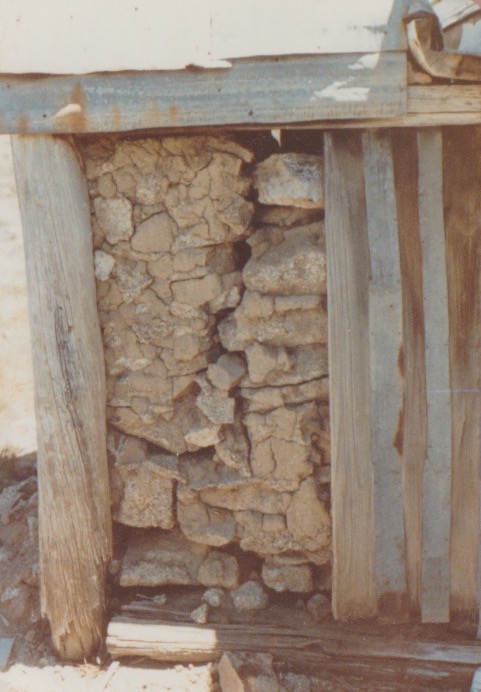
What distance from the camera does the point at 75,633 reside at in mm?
2684

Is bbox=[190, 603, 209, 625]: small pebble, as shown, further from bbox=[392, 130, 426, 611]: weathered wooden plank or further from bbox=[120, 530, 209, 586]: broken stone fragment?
bbox=[392, 130, 426, 611]: weathered wooden plank

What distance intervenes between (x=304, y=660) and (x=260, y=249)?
1461 mm

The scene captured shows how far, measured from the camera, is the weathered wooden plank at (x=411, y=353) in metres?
2.29

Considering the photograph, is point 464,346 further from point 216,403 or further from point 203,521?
point 203,521

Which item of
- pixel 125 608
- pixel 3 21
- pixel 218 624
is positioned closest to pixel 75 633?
pixel 125 608

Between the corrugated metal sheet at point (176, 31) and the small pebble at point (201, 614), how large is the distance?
72.8 inches

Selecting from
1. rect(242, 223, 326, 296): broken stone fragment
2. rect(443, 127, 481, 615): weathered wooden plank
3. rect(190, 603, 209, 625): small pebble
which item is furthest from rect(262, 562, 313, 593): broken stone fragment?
rect(242, 223, 326, 296): broken stone fragment

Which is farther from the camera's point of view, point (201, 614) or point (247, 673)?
point (201, 614)

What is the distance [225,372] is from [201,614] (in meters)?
0.90

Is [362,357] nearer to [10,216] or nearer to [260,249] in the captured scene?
[260,249]

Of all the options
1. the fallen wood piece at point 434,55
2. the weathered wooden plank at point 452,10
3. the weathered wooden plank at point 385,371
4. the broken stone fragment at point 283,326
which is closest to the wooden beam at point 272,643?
the weathered wooden plank at point 385,371

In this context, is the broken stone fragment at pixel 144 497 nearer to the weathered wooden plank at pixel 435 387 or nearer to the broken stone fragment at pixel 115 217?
the broken stone fragment at pixel 115 217

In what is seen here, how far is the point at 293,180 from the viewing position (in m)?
2.32

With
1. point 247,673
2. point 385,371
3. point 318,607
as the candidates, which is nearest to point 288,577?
point 318,607
